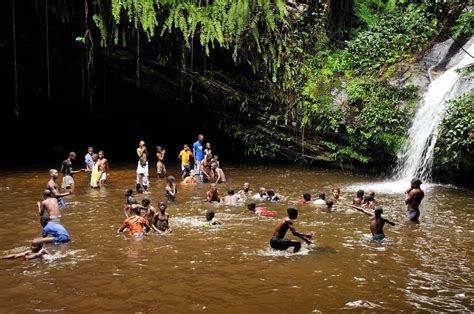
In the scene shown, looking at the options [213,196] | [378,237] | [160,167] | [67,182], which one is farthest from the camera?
[160,167]

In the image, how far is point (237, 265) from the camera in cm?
791

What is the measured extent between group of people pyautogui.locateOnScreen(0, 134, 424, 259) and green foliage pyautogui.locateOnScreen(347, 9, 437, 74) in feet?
26.4

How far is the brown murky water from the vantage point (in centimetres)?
635

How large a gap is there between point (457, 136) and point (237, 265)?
1092cm

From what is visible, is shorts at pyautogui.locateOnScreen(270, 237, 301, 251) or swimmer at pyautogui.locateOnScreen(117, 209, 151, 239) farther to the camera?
swimmer at pyautogui.locateOnScreen(117, 209, 151, 239)

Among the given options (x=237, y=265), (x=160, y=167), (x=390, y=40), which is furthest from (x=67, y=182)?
(x=390, y=40)

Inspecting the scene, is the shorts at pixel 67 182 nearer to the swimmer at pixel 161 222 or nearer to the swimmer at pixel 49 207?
the swimmer at pixel 49 207

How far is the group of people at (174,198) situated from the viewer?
340 inches

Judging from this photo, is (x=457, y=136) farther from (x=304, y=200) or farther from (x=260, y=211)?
(x=260, y=211)

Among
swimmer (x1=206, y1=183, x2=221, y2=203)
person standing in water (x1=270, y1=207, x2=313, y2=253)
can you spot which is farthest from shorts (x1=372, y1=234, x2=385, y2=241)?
swimmer (x1=206, y1=183, x2=221, y2=203)

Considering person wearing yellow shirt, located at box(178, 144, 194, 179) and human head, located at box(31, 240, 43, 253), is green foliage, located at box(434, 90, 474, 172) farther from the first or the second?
human head, located at box(31, 240, 43, 253)

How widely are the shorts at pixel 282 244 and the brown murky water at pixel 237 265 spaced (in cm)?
15

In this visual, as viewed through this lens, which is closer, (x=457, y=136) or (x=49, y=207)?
(x=49, y=207)

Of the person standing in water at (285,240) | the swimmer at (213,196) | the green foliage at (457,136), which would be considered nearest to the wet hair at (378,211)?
the person standing in water at (285,240)
